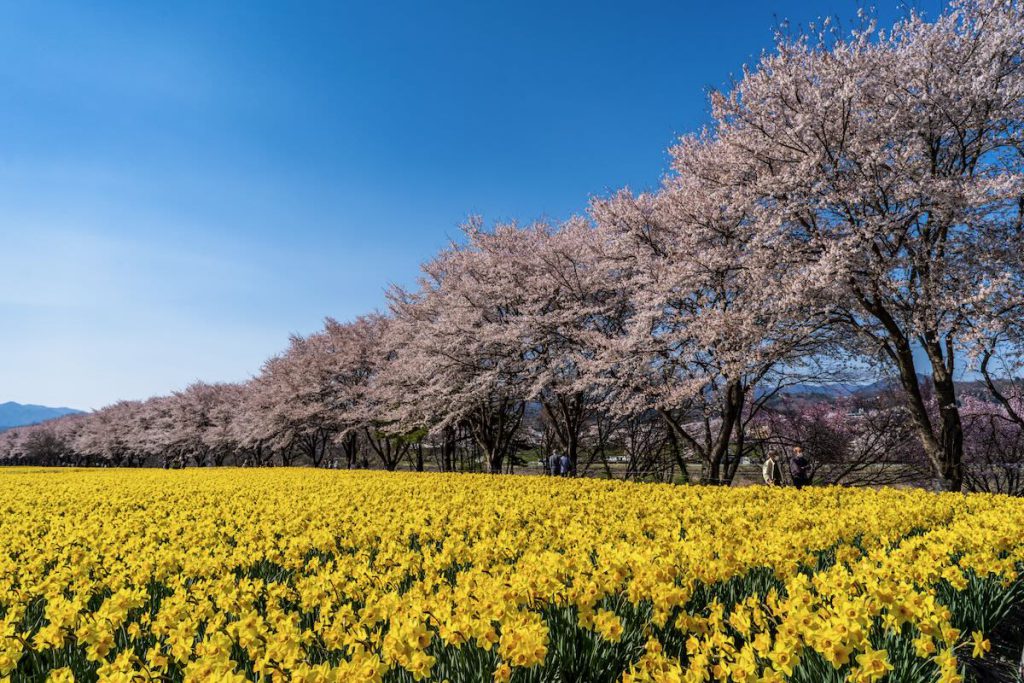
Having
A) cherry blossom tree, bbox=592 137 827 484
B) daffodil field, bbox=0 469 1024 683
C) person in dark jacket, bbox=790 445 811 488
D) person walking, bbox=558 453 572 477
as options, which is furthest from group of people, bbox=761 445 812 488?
person walking, bbox=558 453 572 477

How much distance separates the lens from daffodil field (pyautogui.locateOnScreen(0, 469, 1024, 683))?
2842 mm

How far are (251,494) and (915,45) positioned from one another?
17.8 metres

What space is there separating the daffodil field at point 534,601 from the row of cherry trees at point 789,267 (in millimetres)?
6394

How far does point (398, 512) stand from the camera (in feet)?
27.1

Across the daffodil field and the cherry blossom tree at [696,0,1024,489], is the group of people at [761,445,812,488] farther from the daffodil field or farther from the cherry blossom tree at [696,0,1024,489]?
the daffodil field

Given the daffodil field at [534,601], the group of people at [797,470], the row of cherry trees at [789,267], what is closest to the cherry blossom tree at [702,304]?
the row of cherry trees at [789,267]

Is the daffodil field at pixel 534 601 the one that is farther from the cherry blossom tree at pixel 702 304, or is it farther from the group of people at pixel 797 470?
the cherry blossom tree at pixel 702 304

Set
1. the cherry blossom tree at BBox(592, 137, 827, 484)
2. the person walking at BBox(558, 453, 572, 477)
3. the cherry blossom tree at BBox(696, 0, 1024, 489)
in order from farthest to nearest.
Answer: the person walking at BBox(558, 453, 572, 477) → the cherry blossom tree at BBox(592, 137, 827, 484) → the cherry blossom tree at BBox(696, 0, 1024, 489)

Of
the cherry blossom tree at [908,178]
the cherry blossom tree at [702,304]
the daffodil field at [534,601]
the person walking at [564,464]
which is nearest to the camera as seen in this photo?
the daffodil field at [534,601]

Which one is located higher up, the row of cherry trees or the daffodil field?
the row of cherry trees

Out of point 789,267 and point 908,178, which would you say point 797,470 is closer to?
point 789,267

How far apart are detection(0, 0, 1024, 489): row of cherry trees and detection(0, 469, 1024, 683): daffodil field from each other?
6.39m

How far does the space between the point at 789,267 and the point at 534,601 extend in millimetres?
12508

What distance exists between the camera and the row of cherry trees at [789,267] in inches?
487
